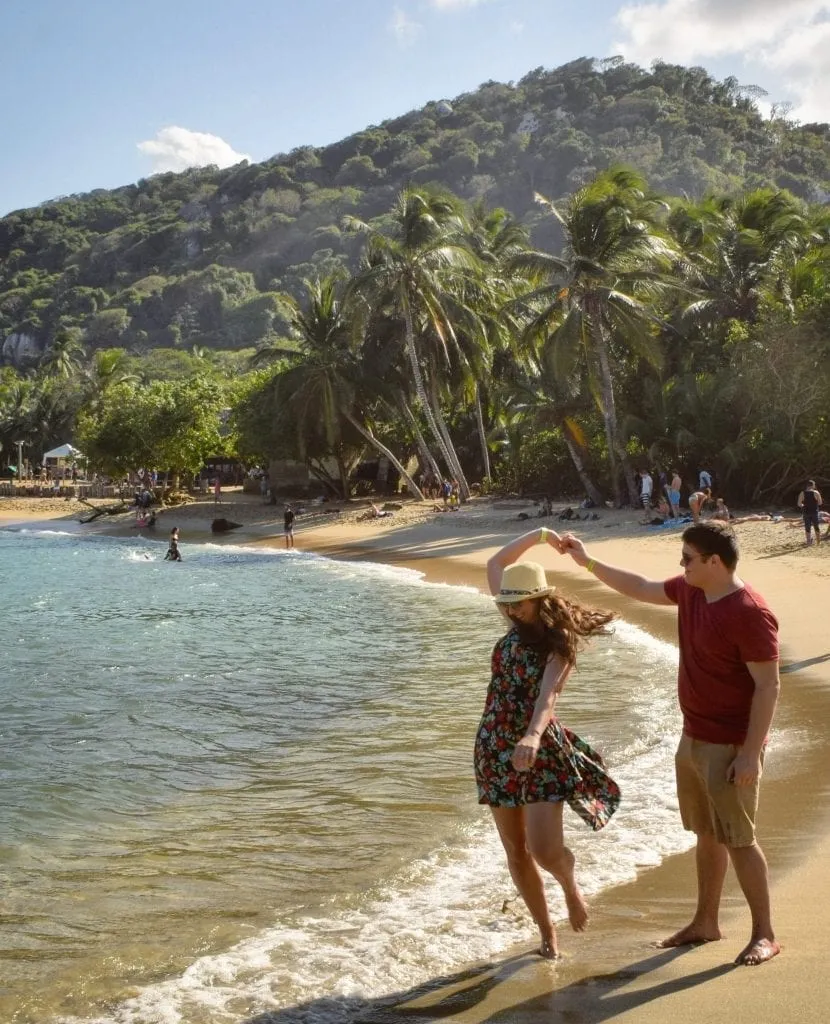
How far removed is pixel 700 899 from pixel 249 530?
31797mm

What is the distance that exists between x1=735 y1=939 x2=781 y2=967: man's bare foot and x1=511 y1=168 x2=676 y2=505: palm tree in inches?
962

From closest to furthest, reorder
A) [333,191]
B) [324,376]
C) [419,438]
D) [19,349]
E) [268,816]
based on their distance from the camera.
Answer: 1. [268,816]
2. [324,376]
3. [419,438]
4. [19,349]
5. [333,191]

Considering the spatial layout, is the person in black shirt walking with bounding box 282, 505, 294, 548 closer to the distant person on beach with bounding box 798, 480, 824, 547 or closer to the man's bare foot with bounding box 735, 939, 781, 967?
the distant person on beach with bounding box 798, 480, 824, 547

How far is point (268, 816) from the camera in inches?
248

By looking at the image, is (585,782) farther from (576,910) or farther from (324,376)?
(324,376)

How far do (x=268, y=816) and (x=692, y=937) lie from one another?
3100 millimetres

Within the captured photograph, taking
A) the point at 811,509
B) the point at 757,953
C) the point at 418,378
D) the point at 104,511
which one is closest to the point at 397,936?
the point at 757,953

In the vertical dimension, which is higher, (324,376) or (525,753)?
(324,376)

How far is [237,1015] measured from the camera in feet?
12.3

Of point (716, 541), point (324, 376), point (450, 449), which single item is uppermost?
point (324, 376)

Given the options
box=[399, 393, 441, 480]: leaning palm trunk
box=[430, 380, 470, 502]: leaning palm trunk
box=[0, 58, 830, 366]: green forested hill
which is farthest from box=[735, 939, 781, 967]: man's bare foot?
box=[0, 58, 830, 366]: green forested hill

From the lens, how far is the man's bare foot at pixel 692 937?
390 centimetres

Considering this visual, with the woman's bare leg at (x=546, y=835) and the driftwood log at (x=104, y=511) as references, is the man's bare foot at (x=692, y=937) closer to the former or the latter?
Answer: the woman's bare leg at (x=546, y=835)

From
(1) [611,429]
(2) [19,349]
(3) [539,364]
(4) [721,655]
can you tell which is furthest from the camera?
→ (2) [19,349]
